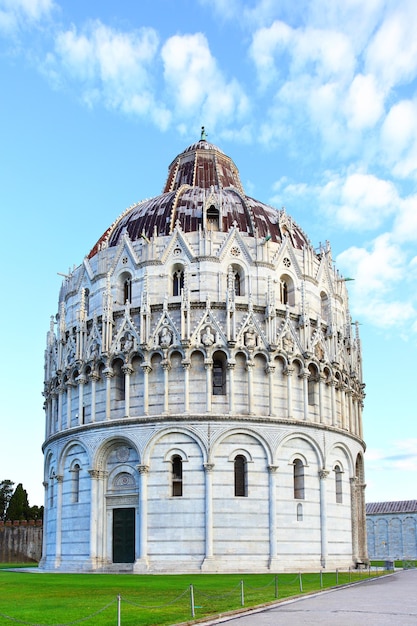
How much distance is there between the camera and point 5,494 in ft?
350

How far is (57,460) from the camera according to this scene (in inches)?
1997

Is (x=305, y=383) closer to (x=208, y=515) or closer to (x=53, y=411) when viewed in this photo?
(x=208, y=515)

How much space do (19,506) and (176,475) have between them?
49.1 metres

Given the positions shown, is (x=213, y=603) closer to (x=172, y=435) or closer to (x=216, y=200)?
(x=172, y=435)

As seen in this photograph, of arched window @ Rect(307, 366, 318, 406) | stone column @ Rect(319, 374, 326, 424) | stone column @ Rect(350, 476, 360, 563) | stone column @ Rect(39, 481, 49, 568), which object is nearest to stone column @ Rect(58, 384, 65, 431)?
stone column @ Rect(39, 481, 49, 568)

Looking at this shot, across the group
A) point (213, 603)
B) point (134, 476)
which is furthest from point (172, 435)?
point (213, 603)

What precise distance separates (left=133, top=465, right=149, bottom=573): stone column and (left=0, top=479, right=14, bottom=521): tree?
6074cm

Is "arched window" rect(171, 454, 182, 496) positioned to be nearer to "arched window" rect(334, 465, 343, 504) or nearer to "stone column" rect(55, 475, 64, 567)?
"stone column" rect(55, 475, 64, 567)

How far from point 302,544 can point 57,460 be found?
16.9 meters

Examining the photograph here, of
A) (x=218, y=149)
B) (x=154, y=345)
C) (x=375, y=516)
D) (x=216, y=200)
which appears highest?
(x=218, y=149)

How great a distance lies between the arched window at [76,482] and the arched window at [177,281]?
42.2 ft

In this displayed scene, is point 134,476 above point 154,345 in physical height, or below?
below

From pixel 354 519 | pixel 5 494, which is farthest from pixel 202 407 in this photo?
pixel 5 494

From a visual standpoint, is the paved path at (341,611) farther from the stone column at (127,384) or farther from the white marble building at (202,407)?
the stone column at (127,384)
